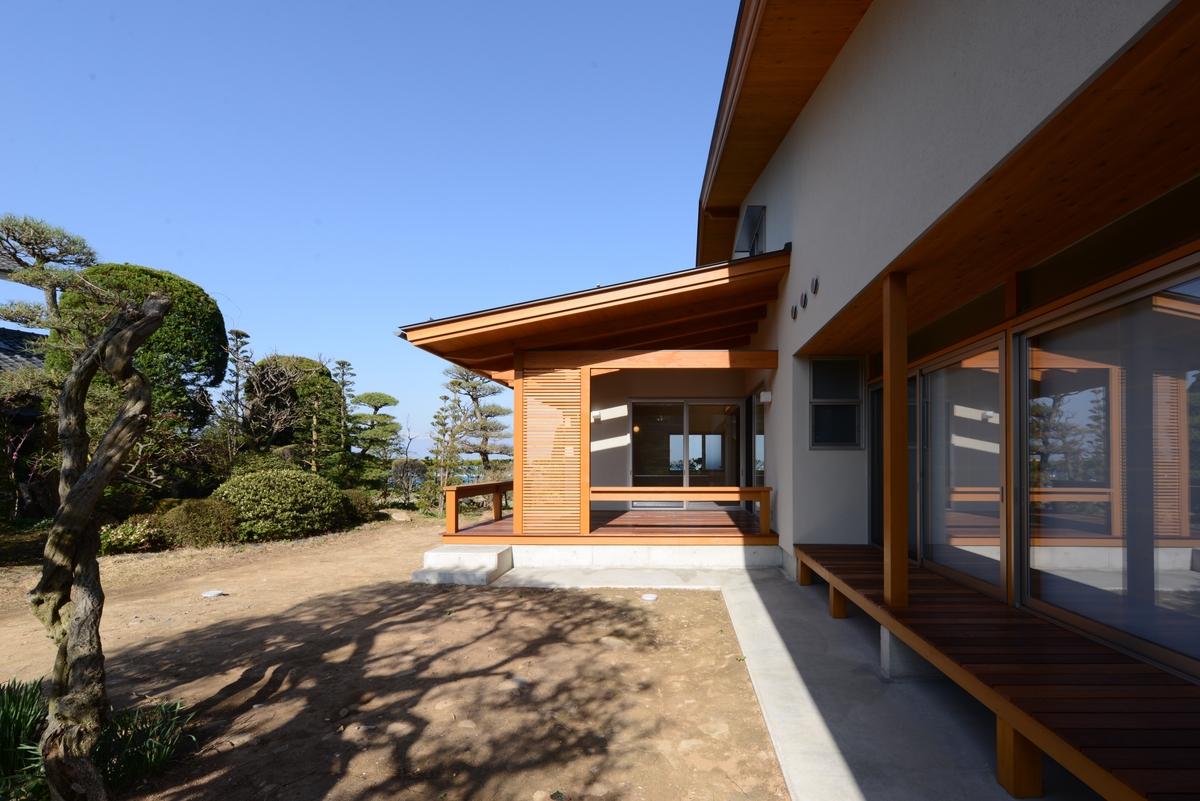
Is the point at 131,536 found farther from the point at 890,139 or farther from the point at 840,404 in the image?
the point at 890,139

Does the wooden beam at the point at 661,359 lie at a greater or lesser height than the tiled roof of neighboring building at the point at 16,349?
lesser

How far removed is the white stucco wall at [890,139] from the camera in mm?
1982

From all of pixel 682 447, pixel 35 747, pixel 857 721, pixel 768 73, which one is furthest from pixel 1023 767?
pixel 682 447

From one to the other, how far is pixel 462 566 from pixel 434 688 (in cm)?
332

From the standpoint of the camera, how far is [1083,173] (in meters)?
2.44

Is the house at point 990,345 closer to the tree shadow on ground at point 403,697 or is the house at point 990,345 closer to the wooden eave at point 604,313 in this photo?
the wooden eave at point 604,313

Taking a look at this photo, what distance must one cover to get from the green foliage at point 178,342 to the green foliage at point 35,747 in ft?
30.1

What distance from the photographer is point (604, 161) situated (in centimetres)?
1847

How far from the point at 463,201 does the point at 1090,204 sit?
57.7 feet

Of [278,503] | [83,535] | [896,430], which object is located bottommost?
[278,503]

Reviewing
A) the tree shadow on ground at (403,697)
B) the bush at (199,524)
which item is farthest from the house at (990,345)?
the bush at (199,524)

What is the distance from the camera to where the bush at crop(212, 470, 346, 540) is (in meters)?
10.2

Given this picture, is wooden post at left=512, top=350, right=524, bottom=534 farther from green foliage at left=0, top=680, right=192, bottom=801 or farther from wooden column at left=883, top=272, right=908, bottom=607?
wooden column at left=883, top=272, right=908, bottom=607

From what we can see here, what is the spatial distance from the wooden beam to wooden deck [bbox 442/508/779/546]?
227cm
